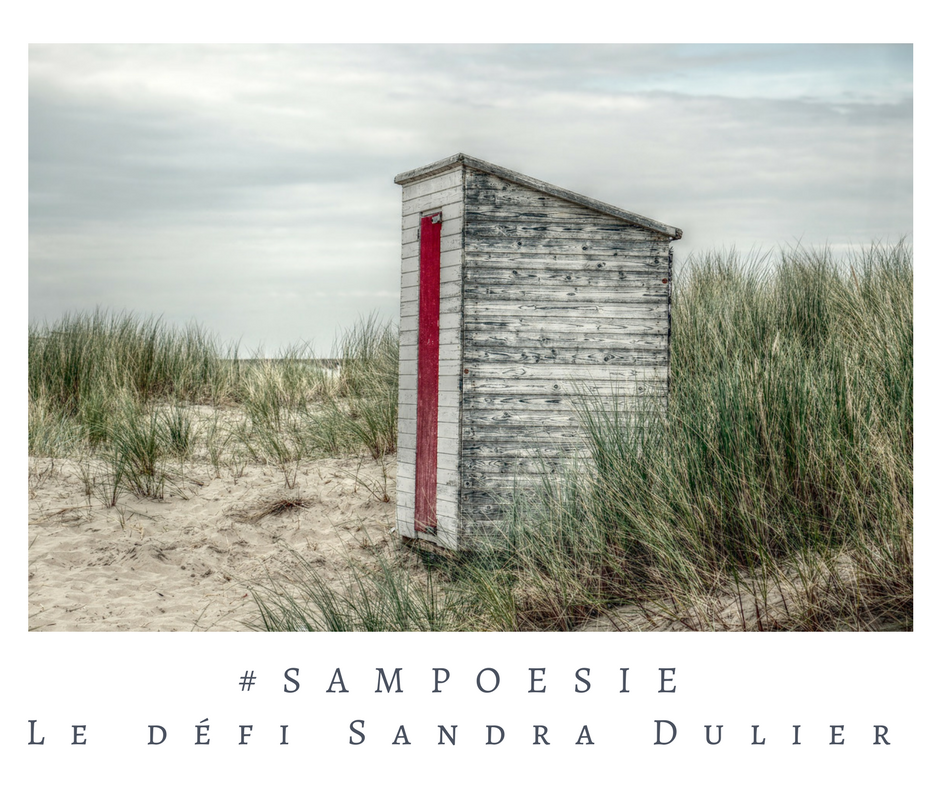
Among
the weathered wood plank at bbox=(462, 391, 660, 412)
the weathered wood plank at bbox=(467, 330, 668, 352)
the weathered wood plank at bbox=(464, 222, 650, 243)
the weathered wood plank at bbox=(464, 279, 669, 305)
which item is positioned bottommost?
the weathered wood plank at bbox=(462, 391, 660, 412)

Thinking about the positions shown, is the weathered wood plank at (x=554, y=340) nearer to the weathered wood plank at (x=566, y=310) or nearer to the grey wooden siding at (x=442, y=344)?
the weathered wood plank at (x=566, y=310)

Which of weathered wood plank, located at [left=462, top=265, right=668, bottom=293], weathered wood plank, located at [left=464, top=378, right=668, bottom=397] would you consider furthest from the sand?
weathered wood plank, located at [left=462, top=265, right=668, bottom=293]

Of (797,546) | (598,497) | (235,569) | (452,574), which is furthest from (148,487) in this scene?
(797,546)

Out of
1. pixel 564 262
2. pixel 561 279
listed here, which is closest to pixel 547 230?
pixel 564 262

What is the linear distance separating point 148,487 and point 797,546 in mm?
6926

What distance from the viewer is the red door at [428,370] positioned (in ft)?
23.2

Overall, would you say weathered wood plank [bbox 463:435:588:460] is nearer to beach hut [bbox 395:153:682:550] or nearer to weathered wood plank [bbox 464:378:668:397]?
beach hut [bbox 395:153:682:550]

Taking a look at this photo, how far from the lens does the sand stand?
6.51 metres

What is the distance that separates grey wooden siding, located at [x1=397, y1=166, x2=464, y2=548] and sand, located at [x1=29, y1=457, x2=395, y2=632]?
41.8 inches

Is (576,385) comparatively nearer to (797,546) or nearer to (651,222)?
Answer: (651,222)

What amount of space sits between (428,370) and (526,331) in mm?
935

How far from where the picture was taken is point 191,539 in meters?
8.16

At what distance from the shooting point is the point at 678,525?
4695 mm

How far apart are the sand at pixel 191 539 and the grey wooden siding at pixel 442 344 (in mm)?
1061
